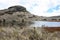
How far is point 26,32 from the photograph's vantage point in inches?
518

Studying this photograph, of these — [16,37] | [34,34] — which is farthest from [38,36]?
[16,37]

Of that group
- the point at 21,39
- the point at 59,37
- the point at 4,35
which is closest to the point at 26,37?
the point at 21,39

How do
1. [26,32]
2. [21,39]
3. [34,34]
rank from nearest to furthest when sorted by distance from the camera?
[21,39]
[34,34]
[26,32]

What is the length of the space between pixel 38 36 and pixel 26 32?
1.17 metres

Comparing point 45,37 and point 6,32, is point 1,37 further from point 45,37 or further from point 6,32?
point 45,37

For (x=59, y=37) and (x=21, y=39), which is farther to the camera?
(x=59, y=37)

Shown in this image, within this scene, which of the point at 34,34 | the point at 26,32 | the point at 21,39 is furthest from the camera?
the point at 26,32

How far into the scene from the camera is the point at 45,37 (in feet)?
40.8

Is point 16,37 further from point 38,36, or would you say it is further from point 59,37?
point 59,37

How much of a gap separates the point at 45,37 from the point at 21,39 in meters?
1.46

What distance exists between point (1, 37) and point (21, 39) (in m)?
1.00

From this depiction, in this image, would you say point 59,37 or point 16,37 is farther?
point 59,37

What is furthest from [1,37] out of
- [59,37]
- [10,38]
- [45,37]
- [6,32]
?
[59,37]

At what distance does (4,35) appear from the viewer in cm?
1219
